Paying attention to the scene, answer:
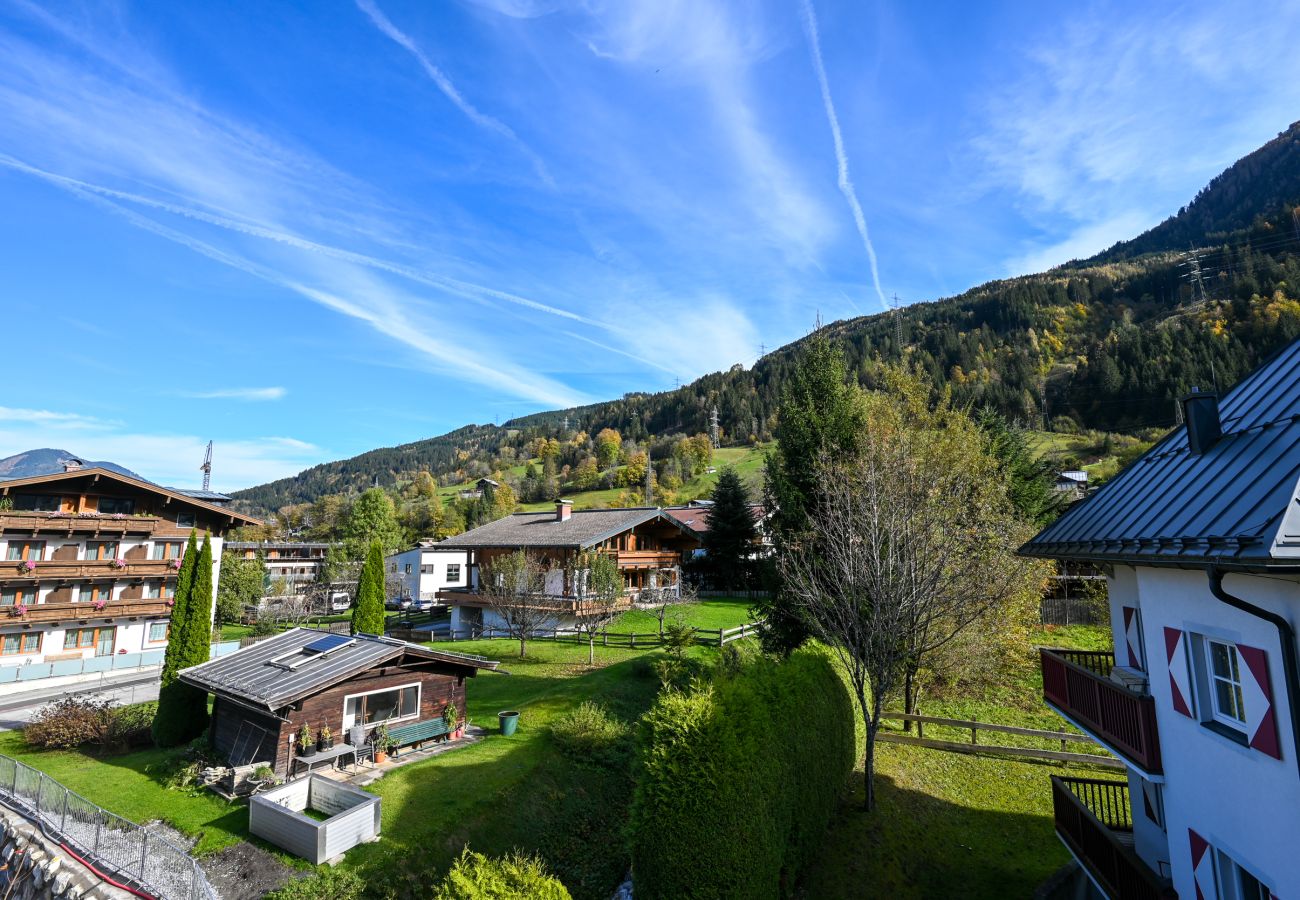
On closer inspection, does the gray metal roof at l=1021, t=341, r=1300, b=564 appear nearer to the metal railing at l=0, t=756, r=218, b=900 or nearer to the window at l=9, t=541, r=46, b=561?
the metal railing at l=0, t=756, r=218, b=900

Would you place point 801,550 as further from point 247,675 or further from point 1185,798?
point 247,675

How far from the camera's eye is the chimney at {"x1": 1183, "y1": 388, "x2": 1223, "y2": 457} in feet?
30.0

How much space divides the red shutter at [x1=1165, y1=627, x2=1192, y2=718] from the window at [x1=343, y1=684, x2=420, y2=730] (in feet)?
56.9

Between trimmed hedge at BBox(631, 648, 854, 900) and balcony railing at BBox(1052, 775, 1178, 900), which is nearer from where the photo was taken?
balcony railing at BBox(1052, 775, 1178, 900)

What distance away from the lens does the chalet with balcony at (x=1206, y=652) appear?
6.22m

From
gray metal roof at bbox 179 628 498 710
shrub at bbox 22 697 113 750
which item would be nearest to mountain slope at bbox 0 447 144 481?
shrub at bbox 22 697 113 750

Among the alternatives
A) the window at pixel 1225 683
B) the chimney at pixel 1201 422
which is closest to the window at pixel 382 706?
the window at pixel 1225 683

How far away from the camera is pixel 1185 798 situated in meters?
8.22

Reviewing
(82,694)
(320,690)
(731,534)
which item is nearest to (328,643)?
(320,690)

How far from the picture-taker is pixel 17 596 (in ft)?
96.8

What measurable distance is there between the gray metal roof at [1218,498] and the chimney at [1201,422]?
0.38 ft

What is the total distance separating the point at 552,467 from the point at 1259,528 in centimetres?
12160

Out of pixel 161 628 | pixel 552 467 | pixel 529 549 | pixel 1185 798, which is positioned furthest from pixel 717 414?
pixel 1185 798

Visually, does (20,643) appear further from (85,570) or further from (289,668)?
(289,668)
